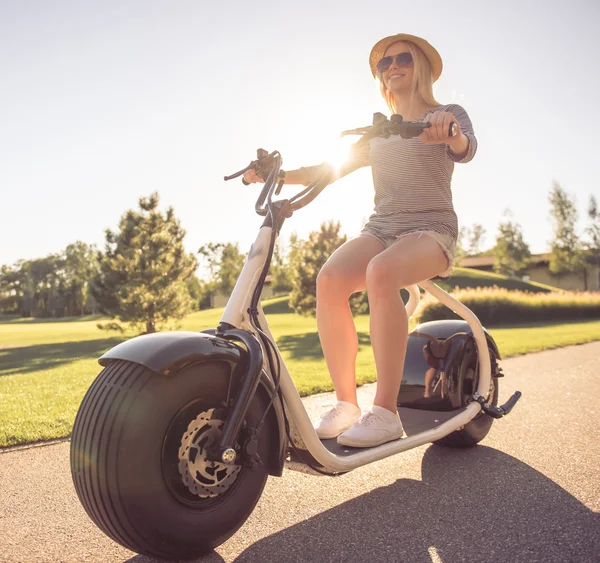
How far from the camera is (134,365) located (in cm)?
183

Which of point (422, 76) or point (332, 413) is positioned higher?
point (422, 76)

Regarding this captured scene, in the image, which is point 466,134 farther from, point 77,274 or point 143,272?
point 77,274

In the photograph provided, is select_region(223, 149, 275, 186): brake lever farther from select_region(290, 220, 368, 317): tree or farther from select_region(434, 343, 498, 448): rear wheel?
select_region(290, 220, 368, 317): tree

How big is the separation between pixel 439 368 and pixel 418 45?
6.30 ft

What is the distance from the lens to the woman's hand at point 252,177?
2.80 meters

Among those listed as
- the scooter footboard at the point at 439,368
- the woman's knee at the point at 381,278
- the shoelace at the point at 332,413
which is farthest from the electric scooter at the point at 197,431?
the scooter footboard at the point at 439,368

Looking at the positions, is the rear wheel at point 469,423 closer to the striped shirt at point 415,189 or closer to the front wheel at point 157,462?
the striped shirt at point 415,189

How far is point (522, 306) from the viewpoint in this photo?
23.4 meters

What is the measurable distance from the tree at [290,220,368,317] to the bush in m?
4.69

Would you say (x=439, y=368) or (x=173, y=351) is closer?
(x=173, y=351)

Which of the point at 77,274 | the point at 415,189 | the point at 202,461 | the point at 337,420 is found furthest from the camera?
the point at 77,274

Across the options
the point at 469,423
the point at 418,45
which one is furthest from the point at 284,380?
the point at 418,45

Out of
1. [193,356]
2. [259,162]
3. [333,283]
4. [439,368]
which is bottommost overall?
[439,368]

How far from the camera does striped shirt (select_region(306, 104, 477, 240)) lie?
2957mm
